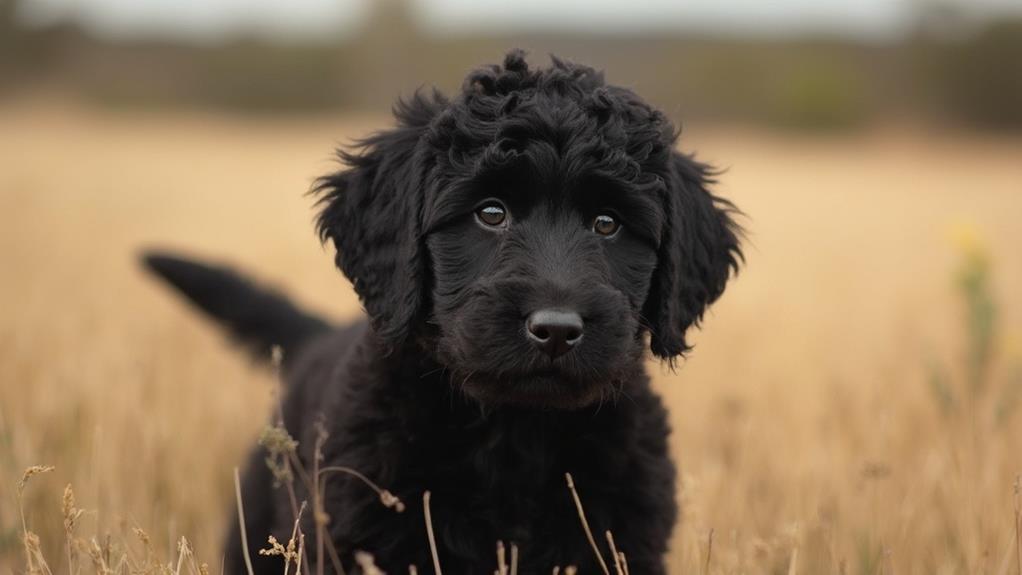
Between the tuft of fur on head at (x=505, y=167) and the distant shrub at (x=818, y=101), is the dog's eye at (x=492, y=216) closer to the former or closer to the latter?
the tuft of fur on head at (x=505, y=167)

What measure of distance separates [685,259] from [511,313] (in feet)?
2.50

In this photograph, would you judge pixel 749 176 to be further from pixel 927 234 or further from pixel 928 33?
pixel 928 33

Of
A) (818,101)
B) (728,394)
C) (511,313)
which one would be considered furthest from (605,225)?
(818,101)

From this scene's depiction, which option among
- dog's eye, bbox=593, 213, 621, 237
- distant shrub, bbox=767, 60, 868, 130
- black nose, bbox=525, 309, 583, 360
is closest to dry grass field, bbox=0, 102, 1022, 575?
black nose, bbox=525, 309, 583, 360

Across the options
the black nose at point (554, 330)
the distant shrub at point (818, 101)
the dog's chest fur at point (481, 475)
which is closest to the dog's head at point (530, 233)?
the black nose at point (554, 330)

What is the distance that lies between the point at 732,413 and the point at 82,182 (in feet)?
50.0

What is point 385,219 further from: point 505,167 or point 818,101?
point 818,101

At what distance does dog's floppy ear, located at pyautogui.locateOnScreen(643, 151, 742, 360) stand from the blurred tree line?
131 ft

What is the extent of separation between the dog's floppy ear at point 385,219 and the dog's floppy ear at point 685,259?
2.44ft

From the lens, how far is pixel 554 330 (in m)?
2.41

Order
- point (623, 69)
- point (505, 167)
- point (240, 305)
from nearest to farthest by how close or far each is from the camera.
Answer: point (505, 167), point (240, 305), point (623, 69)

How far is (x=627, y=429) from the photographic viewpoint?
9.59ft

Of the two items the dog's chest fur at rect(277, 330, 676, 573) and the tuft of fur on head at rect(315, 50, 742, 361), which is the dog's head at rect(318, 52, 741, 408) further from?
the dog's chest fur at rect(277, 330, 676, 573)

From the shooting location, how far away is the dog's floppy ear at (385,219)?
282 cm
